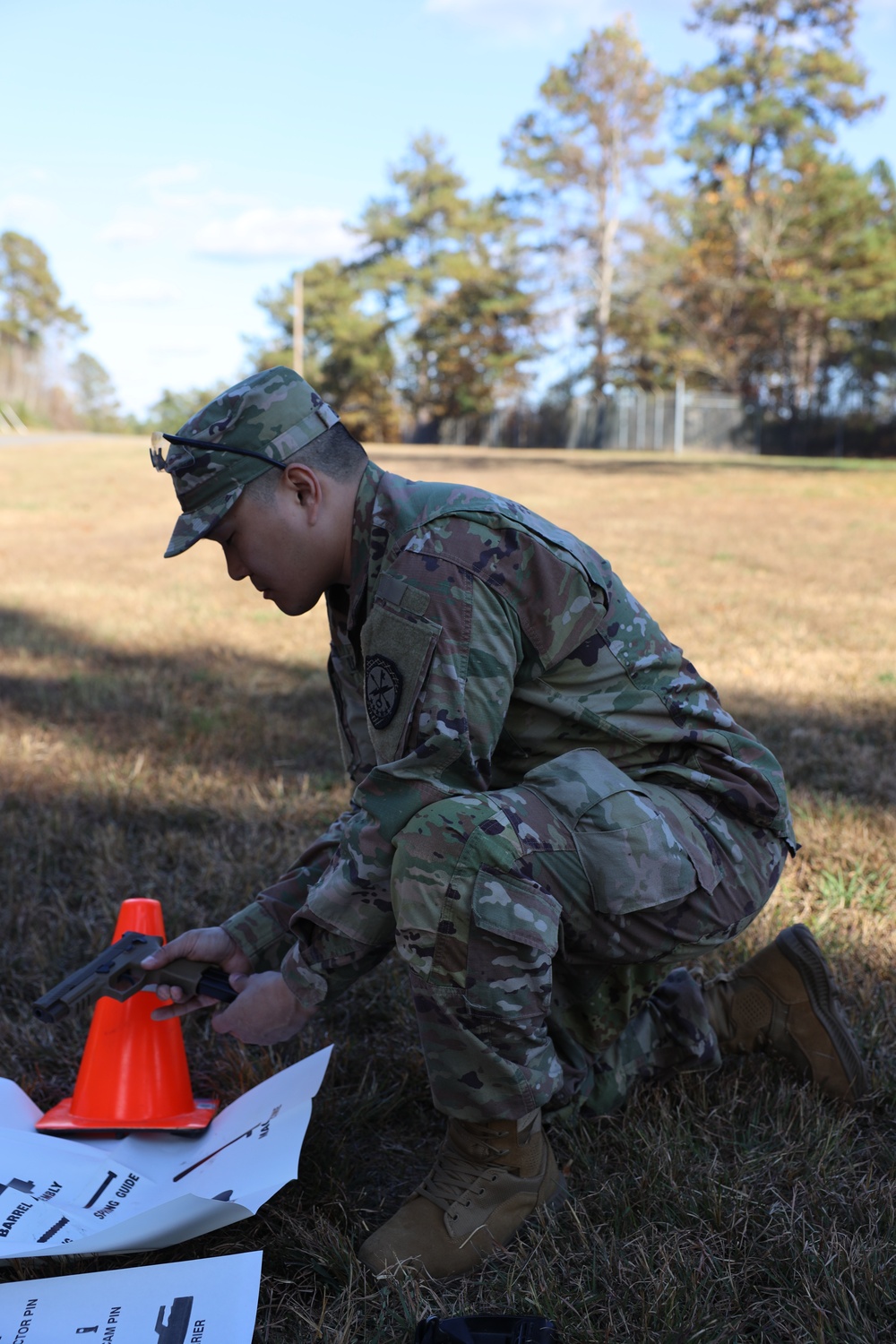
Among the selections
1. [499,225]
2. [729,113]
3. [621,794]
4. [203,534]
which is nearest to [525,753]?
[621,794]

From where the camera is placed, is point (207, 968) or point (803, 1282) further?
point (207, 968)

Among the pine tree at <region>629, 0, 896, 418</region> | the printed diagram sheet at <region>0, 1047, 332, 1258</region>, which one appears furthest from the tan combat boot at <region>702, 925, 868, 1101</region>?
the pine tree at <region>629, 0, 896, 418</region>

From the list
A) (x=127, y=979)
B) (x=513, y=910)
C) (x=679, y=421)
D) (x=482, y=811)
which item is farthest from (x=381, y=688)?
(x=679, y=421)

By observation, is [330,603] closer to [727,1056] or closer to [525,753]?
[525,753]

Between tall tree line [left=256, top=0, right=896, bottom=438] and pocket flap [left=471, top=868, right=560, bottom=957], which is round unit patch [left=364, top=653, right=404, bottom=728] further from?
tall tree line [left=256, top=0, right=896, bottom=438]

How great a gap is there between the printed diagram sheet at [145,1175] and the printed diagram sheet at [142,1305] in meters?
0.06

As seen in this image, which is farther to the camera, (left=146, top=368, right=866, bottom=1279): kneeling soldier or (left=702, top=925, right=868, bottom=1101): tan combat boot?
(left=702, top=925, right=868, bottom=1101): tan combat boot

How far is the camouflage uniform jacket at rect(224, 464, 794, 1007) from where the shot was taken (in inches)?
72.2

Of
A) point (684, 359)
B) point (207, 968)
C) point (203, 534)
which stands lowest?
point (207, 968)

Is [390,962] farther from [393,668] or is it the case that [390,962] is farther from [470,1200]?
[393,668]

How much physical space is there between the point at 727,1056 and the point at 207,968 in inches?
42.8

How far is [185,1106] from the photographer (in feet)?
7.36

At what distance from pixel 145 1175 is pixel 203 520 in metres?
1.15

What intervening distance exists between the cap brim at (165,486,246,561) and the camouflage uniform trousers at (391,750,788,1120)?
62cm
